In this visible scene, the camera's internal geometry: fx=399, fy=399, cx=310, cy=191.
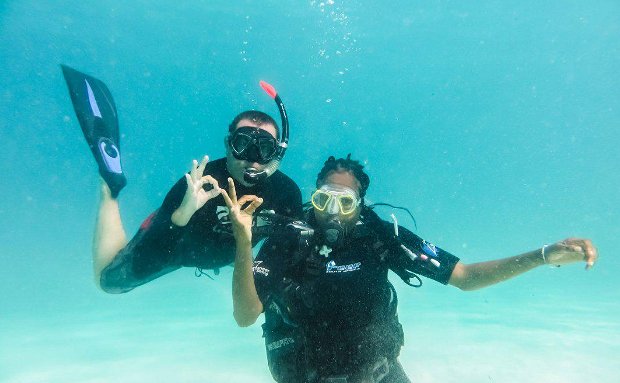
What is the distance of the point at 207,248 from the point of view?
5250 millimetres

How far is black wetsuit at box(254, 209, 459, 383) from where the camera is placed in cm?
330

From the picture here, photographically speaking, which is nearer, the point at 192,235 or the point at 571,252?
the point at 571,252

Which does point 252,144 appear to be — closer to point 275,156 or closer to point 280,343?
point 275,156

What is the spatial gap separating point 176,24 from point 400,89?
2784cm

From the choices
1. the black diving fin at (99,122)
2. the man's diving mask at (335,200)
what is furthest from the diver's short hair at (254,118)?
the black diving fin at (99,122)

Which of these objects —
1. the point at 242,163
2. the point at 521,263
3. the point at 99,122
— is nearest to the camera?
the point at 521,263

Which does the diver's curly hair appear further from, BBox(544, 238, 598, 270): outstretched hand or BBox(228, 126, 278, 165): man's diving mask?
BBox(544, 238, 598, 270): outstretched hand

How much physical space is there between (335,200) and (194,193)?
161 cm

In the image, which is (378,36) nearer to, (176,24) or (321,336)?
(176,24)

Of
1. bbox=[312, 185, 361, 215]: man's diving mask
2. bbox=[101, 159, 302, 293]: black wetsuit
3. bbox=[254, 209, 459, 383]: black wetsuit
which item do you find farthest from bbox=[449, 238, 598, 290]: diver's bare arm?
bbox=[101, 159, 302, 293]: black wetsuit

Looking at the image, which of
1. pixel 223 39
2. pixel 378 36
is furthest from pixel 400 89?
pixel 223 39

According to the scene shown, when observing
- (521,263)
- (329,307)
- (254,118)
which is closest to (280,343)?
(329,307)

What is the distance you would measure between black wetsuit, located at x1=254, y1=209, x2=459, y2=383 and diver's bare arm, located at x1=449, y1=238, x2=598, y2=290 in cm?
34

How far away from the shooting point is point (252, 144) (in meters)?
4.81
